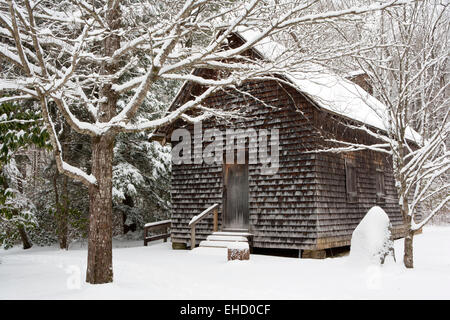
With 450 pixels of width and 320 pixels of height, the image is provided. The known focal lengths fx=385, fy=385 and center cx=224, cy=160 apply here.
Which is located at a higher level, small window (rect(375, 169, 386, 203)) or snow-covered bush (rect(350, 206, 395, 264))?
small window (rect(375, 169, 386, 203))

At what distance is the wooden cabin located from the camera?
11727mm

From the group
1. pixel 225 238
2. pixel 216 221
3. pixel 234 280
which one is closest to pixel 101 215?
pixel 234 280

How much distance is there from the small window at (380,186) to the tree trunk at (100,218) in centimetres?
1123

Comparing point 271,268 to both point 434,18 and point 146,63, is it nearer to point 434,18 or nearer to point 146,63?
point 434,18

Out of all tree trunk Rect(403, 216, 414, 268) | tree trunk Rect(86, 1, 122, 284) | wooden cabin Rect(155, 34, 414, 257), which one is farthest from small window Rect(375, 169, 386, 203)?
tree trunk Rect(86, 1, 122, 284)

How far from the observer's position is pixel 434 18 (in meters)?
8.89

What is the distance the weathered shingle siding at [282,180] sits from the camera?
38.5 ft

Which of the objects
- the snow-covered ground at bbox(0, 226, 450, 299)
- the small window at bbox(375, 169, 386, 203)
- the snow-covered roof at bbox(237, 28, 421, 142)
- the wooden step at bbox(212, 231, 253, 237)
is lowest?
the snow-covered ground at bbox(0, 226, 450, 299)

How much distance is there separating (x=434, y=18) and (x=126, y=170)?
42.3ft

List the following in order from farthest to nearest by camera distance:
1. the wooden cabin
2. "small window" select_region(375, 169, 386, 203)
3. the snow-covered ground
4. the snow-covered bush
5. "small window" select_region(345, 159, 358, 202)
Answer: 1. "small window" select_region(375, 169, 386, 203)
2. "small window" select_region(345, 159, 358, 202)
3. the wooden cabin
4. the snow-covered bush
5. the snow-covered ground

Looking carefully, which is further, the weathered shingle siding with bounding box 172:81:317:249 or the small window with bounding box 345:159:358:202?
the small window with bounding box 345:159:358:202

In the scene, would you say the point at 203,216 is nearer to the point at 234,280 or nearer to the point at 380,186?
the point at 234,280

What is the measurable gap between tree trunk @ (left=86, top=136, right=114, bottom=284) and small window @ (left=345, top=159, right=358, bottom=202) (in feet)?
28.0

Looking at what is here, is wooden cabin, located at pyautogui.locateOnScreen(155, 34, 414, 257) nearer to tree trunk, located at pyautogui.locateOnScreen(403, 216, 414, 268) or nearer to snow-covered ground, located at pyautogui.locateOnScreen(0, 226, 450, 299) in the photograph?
snow-covered ground, located at pyautogui.locateOnScreen(0, 226, 450, 299)
